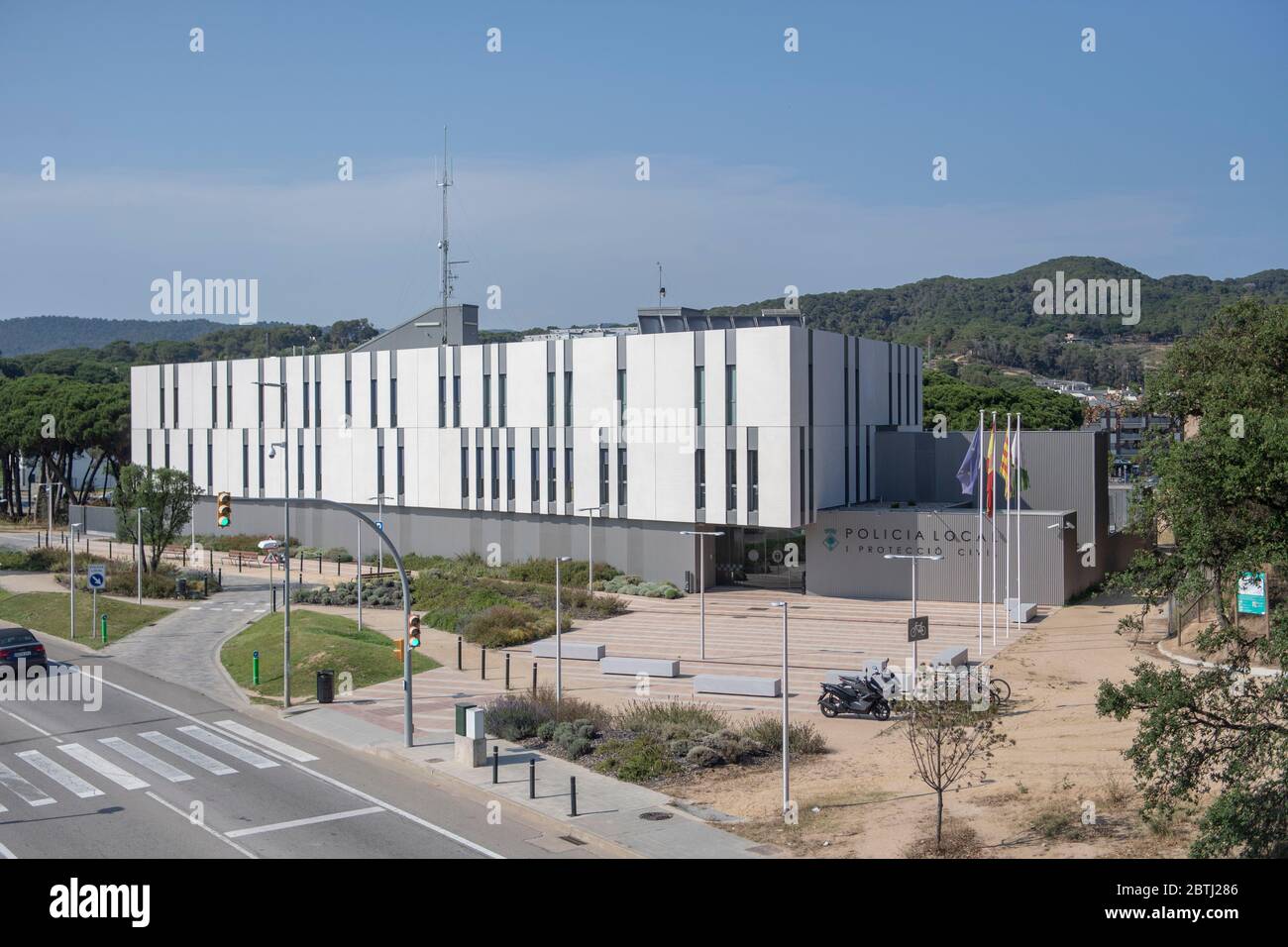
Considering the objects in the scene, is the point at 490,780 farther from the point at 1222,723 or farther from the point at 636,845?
the point at 1222,723

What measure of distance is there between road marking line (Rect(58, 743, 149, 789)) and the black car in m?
9.92

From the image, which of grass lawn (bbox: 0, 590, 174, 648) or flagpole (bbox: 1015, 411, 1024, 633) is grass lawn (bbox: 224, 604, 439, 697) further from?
flagpole (bbox: 1015, 411, 1024, 633)

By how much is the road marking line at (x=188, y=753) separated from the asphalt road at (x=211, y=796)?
4 cm

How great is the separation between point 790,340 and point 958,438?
1208 cm

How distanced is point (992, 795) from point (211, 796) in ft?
48.9

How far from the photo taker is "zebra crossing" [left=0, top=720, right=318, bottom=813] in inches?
890

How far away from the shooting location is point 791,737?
25969mm

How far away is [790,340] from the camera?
49625 millimetres

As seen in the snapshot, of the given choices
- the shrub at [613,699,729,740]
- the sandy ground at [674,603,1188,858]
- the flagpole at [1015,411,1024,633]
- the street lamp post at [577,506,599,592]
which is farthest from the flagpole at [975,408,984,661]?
the street lamp post at [577,506,599,592]

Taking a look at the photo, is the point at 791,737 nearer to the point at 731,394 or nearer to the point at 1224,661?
the point at 1224,661

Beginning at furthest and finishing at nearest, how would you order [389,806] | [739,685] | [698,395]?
1. [698,395]
2. [739,685]
3. [389,806]

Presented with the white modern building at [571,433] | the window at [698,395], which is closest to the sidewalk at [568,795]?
the white modern building at [571,433]

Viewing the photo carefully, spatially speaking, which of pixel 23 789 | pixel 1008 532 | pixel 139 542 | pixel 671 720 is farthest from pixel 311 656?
pixel 1008 532
